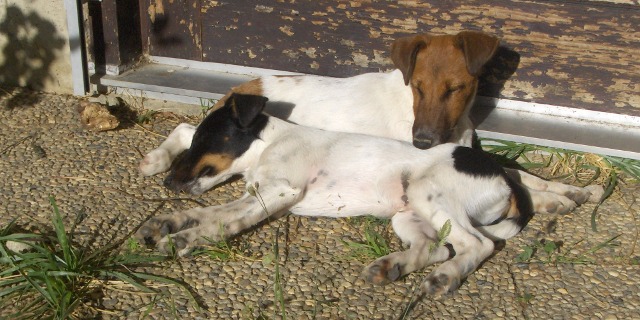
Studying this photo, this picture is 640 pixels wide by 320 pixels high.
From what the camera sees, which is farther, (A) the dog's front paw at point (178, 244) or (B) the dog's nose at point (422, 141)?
(B) the dog's nose at point (422, 141)

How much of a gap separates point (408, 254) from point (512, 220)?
78cm

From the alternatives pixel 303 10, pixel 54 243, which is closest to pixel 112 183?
pixel 54 243

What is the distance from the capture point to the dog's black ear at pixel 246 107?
15.1ft

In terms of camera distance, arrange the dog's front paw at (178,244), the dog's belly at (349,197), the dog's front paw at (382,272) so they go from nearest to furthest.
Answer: the dog's front paw at (382,272), the dog's front paw at (178,244), the dog's belly at (349,197)

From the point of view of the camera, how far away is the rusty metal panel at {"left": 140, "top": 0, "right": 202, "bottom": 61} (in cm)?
627

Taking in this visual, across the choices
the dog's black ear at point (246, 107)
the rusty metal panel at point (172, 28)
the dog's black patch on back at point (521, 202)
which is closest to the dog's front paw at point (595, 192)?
the dog's black patch on back at point (521, 202)

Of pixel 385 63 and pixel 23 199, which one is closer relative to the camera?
pixel 23 199

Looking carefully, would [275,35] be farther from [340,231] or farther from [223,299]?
[223,299]

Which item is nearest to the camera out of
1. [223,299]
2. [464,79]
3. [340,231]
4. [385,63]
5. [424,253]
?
[223,299]

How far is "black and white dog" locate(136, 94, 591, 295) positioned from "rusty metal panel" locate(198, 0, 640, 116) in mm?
1098

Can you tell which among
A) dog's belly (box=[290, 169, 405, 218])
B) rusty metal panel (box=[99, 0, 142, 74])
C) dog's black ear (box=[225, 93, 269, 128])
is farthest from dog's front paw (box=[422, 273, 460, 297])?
rusty metal panel (box=[99, 0, 142, 74])

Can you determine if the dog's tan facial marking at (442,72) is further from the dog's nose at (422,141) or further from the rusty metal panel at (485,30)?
the rusty metal panel at (485,30)

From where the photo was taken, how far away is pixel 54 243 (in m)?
4.14

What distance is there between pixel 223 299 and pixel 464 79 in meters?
2.17
